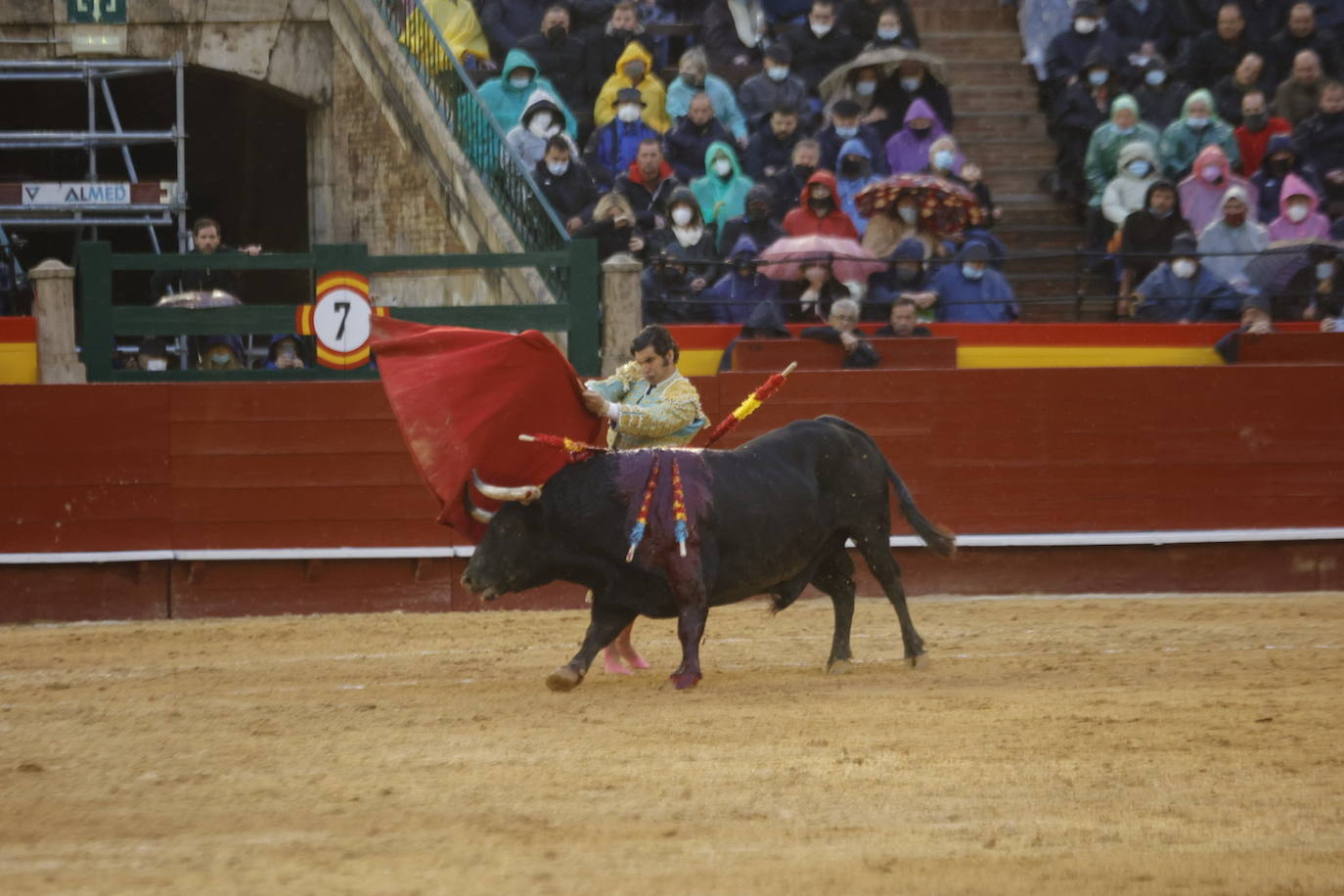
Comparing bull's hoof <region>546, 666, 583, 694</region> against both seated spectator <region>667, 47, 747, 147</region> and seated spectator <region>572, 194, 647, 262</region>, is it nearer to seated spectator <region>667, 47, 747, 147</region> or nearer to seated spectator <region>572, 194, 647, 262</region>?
seated spectator <region>572, 194, 647, 262</region>

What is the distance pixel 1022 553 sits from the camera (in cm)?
1086

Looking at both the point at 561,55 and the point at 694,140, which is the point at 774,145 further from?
the point at 561,55

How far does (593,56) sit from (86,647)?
Answer: 567cm

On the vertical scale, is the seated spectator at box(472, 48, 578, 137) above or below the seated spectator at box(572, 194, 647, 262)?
above

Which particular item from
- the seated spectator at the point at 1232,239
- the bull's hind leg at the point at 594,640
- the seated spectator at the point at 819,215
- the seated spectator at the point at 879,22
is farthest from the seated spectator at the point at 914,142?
the bull's hind leg at the point at 594,640

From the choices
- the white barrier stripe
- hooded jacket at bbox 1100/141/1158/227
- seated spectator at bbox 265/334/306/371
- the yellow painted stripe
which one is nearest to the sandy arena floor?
the white barrier stripe

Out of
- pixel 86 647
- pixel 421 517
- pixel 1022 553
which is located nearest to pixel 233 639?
pixel 86 647

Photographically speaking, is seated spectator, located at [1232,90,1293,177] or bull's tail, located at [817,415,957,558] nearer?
bull's tail, located at [817,415,957,558]

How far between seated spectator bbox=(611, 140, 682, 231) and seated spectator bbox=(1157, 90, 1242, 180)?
124 inches

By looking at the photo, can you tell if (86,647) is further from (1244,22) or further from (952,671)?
(1244,22)

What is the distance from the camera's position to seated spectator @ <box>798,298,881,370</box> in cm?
1055

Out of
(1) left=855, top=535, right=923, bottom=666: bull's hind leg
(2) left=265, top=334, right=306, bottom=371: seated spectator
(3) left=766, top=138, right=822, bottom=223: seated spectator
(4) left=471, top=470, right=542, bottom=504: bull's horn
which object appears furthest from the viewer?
(3) left=766, top=138, right=822, bottom=223: seated spectator

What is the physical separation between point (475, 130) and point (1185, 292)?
424 cm

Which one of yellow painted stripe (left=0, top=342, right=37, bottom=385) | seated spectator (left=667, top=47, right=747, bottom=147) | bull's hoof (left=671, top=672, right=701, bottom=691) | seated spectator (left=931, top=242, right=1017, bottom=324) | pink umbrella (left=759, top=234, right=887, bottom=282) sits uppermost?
seated spectator (left=667, top=47, right=747, bottom=147)
